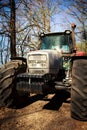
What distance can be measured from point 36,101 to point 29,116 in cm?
162

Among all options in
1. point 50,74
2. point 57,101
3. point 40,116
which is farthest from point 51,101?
point 40,116

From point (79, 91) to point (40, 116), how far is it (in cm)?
126

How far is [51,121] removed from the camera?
5.41 meters

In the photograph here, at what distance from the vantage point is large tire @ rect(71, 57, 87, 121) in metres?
5.36

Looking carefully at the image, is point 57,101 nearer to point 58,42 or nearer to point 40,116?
point 40,116

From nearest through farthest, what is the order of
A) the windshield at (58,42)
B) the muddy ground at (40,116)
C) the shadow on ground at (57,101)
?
the muddy ground at (40,116) < the shadow on ground at (57,101) < the windshield at (58,42)

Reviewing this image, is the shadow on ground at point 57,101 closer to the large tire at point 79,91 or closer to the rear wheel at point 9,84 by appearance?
the rear wheel at point 9,84

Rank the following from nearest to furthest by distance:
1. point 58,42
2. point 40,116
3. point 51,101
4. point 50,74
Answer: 1. point 40,116
2. point 50,74
3. point 51,101
4. point 58,42

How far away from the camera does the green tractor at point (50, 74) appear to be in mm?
5453

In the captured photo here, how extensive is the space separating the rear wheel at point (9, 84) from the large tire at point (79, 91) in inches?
75.1

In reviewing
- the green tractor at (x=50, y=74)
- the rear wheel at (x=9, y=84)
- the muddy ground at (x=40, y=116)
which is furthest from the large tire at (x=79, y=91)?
the rear wheel at (x=9, y=84)

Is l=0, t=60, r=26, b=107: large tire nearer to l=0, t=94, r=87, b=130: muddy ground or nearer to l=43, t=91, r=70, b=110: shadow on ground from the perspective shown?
l=0, t=94, r=87, b=130: muddy ground

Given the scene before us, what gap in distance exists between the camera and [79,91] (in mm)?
5406

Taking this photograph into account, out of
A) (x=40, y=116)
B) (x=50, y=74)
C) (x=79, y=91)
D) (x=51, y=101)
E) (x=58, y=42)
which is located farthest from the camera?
(x=58, y=42)
